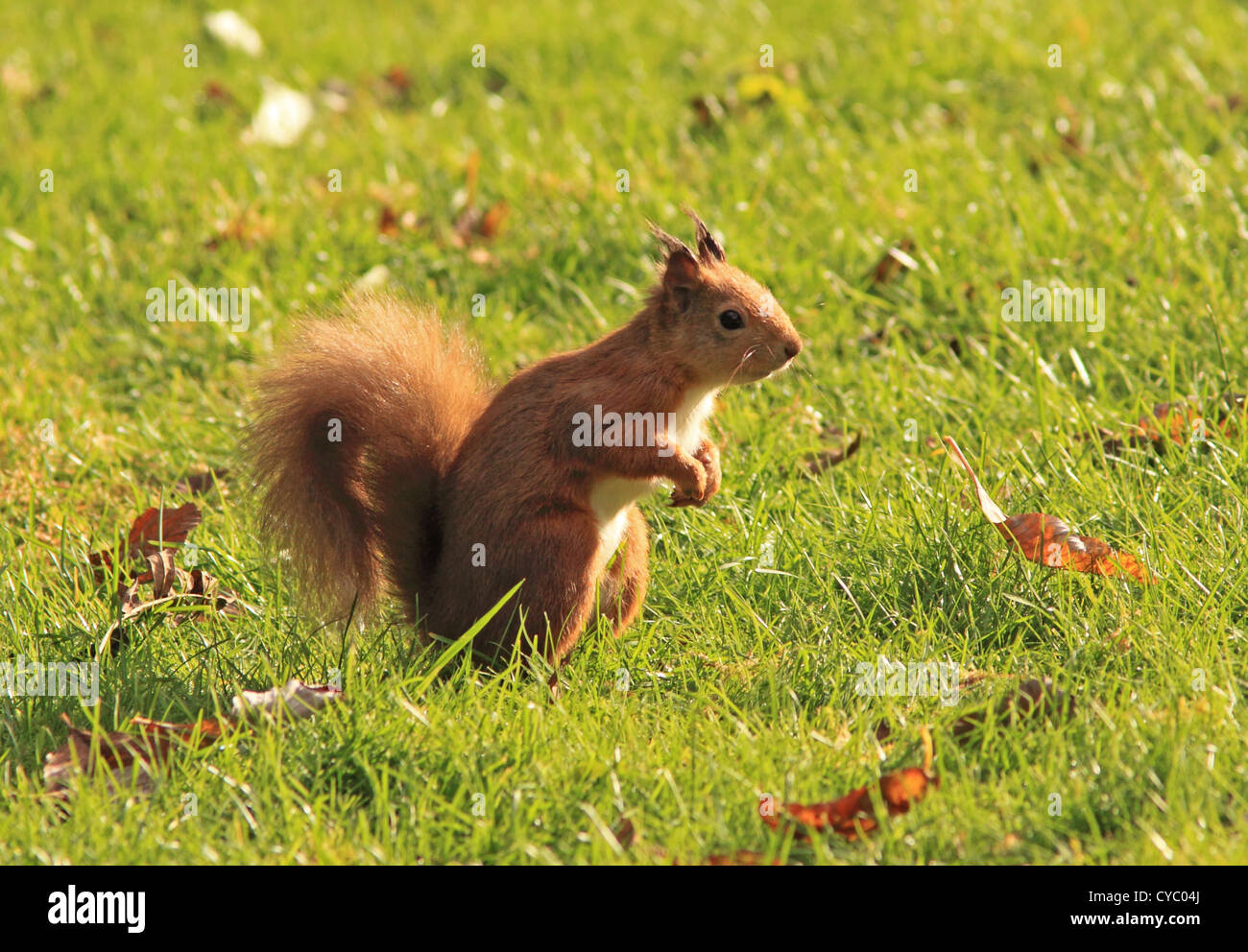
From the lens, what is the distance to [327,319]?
113 inches

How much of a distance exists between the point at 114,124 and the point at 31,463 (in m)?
2.35

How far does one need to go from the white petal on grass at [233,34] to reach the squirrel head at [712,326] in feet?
13.7

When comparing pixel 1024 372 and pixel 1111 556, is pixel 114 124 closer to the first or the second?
pixel 1024 372

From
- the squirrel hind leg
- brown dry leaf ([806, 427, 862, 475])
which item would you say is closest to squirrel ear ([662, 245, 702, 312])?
the squirrel hind leg

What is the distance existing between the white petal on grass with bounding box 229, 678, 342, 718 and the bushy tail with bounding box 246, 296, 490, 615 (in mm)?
293

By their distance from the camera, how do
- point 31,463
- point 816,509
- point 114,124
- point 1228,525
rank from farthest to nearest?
1. point 114,124
2. point 31,463
3. point 816,509
4. point 1228,525

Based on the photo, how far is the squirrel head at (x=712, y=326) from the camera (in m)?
2.81

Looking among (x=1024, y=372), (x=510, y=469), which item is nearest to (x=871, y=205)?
(x=1024, y=372)

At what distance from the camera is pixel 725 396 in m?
3.74

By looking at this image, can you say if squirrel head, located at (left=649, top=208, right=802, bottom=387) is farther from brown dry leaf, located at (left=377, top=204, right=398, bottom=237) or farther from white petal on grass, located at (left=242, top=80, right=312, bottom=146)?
white petal on grass, located at (left=242, top=80, right=312, bottom=146)

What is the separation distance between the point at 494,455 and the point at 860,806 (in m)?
0.97

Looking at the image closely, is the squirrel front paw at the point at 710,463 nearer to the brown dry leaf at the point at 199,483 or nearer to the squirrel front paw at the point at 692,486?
the squirrel front paw at the point at 692,486

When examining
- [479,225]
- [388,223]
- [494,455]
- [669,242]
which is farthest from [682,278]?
[388,223]

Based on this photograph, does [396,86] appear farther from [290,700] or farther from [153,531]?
[290,700]
